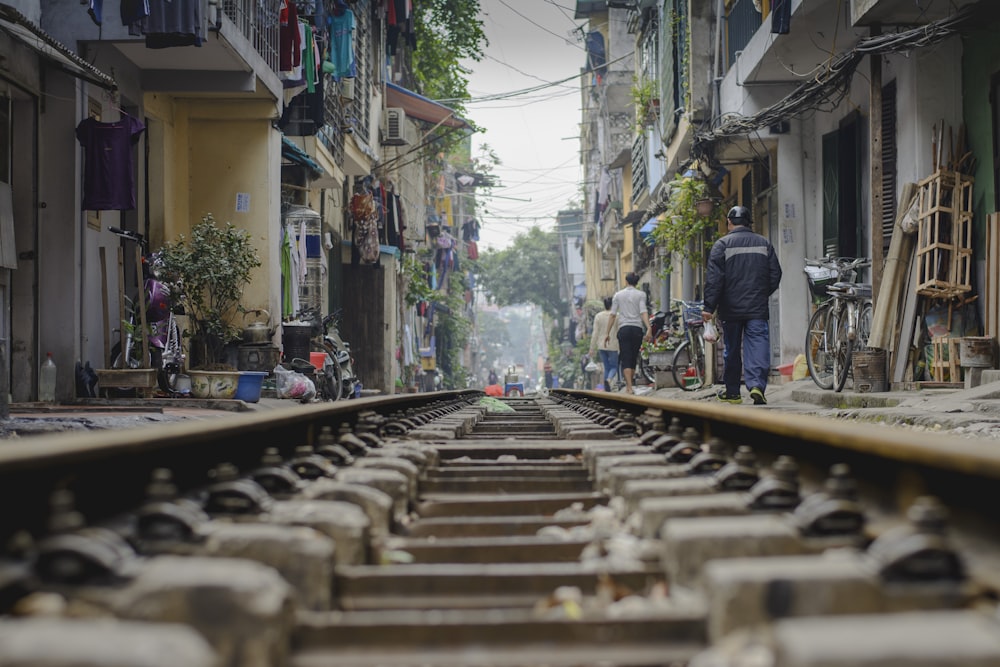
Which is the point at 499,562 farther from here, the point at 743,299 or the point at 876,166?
the point at 876,166

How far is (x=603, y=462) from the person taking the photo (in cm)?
349

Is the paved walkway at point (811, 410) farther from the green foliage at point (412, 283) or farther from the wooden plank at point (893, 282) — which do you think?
the green foliage at point (412, 283)

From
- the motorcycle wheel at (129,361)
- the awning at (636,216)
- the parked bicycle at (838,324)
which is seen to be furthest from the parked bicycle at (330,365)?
the awning at (636,216)

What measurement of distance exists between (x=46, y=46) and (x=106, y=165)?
1482 millimetres

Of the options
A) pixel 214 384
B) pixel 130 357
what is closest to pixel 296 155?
pixel 130 357

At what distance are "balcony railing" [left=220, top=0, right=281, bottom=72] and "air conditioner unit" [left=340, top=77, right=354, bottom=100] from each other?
5102mm

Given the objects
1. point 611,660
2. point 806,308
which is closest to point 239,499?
point 611,660

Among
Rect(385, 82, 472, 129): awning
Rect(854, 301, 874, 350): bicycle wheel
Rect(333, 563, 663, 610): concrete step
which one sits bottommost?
Rect(333, 563, 663, 610): concrete step

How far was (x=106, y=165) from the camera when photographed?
1049 centimetres

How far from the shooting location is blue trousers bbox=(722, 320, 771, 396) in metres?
9.00

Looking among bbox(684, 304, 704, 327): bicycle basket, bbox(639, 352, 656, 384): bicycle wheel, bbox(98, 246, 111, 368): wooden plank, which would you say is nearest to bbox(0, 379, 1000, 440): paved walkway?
bbox(98, 246, 111, 368): wooden plank

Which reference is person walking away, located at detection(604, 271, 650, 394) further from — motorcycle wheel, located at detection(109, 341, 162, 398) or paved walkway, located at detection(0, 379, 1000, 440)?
motorcycle wheel, located at detection(109, 341, 162, 398)

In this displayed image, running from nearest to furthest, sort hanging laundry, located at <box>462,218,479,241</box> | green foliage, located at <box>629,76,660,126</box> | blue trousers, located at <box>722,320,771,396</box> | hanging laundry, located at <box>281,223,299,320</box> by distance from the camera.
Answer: blue trousers, located at <box>722,320,771,396</box>
hanging laundry, located at <box>281,223,299,320</box>
green foliage, located at <box>629,76,660,126</box>
hanging laundry, located at <box>462,218,479,241</box>

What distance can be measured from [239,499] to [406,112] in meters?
25.1
